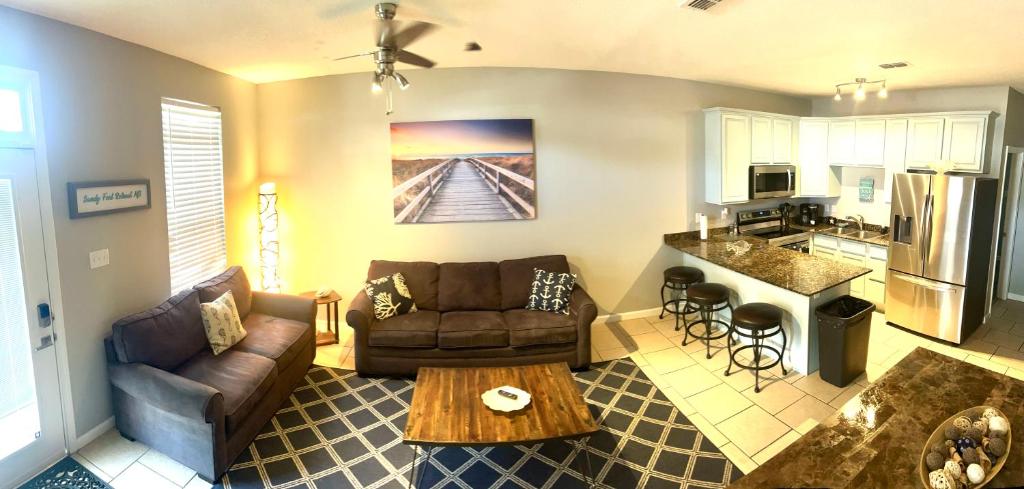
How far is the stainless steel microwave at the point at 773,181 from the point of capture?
542cm

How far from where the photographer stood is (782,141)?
222 inches

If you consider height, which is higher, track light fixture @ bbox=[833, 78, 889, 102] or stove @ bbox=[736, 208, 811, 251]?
track light fixture @ bbox=[833, 78, 889, 102]

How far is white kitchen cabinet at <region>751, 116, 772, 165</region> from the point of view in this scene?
5.35 m

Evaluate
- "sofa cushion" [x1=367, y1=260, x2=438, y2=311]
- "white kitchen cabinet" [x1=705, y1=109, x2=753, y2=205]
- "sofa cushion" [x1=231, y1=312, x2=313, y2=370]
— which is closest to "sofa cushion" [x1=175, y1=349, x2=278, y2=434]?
"sofa cushion" [x1=231, y1=312, x2=313, y2=370]

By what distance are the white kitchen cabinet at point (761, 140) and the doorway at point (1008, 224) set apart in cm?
221

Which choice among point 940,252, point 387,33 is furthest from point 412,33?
point 940,252

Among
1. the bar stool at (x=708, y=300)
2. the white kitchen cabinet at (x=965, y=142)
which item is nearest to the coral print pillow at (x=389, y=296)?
the bar stool at (x=708, y=300)

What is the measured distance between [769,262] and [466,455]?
10.3 ft

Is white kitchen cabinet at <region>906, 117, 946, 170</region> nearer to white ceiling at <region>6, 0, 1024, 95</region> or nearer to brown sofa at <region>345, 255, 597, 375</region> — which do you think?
white ceiling at <region>6, 0, 1024, 95</region>

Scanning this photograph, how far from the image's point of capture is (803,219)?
6.40 m

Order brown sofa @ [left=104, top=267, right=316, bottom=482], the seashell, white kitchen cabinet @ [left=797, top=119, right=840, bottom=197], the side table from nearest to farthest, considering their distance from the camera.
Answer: the seashell → brown sofa @ [left=104, top=267, right=316, bottom=482] → the side table → white kitchen cabinet @ [left=797, top=119, right=840, bottom=197]

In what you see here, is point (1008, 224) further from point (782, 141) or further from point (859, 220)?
point (782, 141)

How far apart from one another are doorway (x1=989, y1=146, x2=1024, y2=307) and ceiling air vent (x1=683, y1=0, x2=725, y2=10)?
4.58 metres

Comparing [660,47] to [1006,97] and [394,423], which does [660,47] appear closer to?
[394,423]
